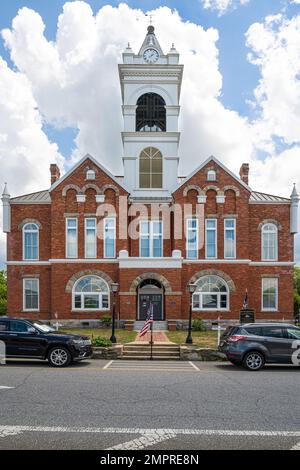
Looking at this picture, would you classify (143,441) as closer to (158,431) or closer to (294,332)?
(158,431)

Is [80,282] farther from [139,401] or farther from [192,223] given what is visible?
[139,401]

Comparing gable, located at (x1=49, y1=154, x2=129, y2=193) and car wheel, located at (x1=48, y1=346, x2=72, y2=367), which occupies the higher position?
gable, located at (x1=49, y1=154, x2=129, y2=193)

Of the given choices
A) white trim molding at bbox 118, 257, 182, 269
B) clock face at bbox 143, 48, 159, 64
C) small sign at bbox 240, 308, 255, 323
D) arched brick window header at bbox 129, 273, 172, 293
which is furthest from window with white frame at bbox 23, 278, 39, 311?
clock face at bbox 143, 48, 159, 64

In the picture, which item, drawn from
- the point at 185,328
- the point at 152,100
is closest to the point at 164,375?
the point at 185,328

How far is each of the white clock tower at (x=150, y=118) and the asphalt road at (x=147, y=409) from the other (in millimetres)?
20408

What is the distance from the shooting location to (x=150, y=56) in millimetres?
35031

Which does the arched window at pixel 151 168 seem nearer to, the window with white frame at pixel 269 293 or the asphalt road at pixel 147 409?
the window with white frame at pixel 269 293

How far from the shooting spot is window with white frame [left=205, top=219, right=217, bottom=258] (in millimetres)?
31156

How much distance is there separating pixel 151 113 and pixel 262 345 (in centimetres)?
2342

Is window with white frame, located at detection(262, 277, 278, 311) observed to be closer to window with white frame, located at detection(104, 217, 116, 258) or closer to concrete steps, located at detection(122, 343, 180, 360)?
window with white frame, located at detection(104, 217, 116, 258)

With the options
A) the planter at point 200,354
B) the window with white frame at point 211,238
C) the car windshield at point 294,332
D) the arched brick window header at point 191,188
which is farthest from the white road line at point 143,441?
the arched brick window header at point 191,188

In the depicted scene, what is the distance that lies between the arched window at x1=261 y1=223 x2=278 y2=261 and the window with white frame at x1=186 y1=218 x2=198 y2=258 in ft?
15.3

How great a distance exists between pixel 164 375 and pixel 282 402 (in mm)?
4773
